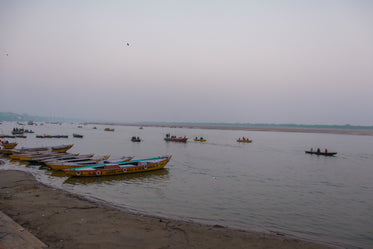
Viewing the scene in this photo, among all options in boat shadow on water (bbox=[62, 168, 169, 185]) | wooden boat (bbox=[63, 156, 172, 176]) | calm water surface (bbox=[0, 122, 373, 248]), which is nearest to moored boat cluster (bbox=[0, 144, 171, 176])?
wooden boat (bbox=[63, 156, 172, 176])

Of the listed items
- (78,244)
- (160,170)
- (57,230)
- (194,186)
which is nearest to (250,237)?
(78,244)

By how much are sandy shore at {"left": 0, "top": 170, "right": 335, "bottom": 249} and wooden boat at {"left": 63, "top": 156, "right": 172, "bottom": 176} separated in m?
7.73

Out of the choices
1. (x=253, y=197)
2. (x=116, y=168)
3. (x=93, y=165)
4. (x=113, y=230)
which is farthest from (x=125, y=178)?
(x=113, y=230)

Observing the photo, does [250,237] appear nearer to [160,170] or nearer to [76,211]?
[76,211]

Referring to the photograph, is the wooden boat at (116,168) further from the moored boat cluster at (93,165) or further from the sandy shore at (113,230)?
the sandy shore at (113,230)

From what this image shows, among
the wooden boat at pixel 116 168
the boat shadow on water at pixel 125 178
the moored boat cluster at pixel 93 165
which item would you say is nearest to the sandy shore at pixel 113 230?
the boat shadow on water at pixel 125 178

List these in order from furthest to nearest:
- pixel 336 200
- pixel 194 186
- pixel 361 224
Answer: pixel 194 186, pixel 336 200, pixel 361 224

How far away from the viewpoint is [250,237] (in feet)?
31.5

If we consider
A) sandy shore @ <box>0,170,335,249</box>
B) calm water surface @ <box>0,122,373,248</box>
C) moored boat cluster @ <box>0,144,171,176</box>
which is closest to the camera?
sandy shore @ <box>0,170,335,249</box>

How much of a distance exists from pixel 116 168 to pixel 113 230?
504 inches

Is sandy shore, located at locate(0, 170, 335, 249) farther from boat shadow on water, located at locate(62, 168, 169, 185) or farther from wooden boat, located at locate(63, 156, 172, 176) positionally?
wooden boat, located at locate(63, 156, 172, 176)

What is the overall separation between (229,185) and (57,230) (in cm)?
1325

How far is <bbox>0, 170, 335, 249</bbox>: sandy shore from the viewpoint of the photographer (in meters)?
8.28

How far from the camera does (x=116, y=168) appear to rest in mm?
21547
